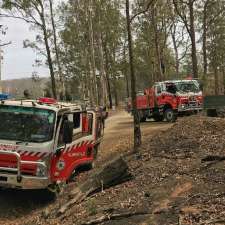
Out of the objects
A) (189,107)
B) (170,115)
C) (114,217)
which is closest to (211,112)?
(189,107)

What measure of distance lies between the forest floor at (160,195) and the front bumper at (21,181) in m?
0.62

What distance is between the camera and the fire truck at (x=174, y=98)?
31500 mm

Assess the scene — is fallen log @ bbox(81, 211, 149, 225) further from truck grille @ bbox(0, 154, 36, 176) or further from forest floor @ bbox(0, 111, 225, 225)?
truck grille @ bbox(0, 154, 36, 176)

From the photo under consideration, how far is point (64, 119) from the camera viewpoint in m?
13.7

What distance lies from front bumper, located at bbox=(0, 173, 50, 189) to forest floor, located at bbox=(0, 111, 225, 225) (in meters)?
0.62

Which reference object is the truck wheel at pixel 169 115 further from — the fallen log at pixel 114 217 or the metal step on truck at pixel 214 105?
the fallen log at pixel 114 217

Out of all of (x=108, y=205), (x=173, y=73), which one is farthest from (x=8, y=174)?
(x=173, y=73)

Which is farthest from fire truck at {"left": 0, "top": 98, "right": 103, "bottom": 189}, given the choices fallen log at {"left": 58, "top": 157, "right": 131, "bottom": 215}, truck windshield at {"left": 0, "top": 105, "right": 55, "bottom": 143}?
fallen log at {"left": 58, "top": 157, "right": 131, "bottom": 215}

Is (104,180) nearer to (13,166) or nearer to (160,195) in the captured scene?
(13,166)

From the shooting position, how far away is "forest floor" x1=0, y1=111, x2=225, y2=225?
884 cm

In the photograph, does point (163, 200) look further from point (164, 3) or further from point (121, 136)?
point (164, 3)

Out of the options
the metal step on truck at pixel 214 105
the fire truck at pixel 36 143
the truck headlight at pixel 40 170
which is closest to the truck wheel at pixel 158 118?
the metal step on truck at pixel 214 105

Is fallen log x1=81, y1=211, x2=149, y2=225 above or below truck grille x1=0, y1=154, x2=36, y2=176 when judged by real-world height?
below

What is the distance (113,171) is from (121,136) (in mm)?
13725
